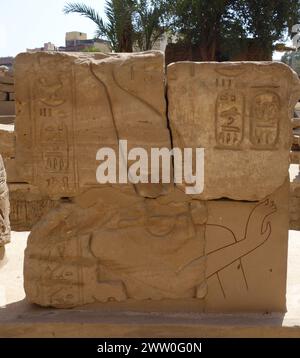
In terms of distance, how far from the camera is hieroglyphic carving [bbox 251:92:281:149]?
8.99 feet

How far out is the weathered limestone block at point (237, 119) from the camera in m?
2.74

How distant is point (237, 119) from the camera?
9.12ft

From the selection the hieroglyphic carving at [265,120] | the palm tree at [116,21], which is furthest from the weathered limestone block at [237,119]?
the palm tree at [116,21]

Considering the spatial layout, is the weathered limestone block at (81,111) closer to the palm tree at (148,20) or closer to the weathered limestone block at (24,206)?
the weathered limestone block at (24,206)

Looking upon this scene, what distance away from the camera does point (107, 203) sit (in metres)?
2.95

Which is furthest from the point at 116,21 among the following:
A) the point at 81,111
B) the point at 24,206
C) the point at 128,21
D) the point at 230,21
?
the point at 81,111

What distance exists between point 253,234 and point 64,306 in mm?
1310

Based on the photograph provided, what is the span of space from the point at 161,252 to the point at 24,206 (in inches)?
203

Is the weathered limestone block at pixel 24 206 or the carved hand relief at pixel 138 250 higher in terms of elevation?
the carved hand relief at pixel 138 250

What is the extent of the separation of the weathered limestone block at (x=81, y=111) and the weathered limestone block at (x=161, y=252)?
19cm

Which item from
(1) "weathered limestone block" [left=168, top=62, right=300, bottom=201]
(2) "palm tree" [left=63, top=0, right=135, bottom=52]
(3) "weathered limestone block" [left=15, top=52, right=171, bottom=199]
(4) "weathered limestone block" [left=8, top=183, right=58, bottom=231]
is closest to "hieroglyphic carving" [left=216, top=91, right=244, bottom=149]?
(1) "weathered limestone block" [left=168, top=62, right=300, bottom=201]

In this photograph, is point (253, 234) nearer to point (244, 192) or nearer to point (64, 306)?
point (244, 192)

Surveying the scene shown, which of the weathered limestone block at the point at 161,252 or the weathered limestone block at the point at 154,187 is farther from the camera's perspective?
the weathered limestone block at the point at 161,252

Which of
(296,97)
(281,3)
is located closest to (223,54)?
(281,3)
